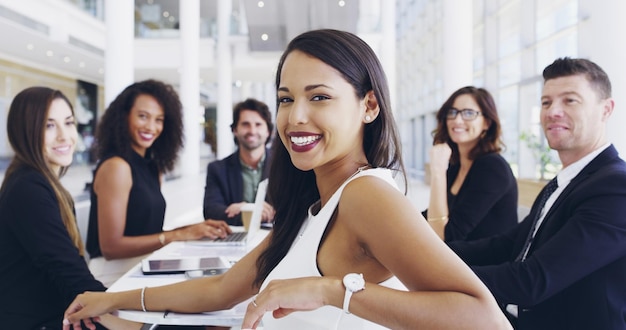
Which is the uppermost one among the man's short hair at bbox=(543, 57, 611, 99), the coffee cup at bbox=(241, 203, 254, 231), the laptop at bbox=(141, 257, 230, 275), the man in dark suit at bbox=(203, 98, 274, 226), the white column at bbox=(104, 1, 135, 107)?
the white column at bbox=(104, 1, 135, 107)

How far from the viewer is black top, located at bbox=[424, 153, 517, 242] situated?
8.27 feet

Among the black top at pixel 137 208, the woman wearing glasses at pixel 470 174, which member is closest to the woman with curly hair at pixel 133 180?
the black top at pixel 137 208

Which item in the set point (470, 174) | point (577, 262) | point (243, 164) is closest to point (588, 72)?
point (577, 262)

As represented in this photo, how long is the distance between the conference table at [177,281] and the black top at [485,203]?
39.5 inches

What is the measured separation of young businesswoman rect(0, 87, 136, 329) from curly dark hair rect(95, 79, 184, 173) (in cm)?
67

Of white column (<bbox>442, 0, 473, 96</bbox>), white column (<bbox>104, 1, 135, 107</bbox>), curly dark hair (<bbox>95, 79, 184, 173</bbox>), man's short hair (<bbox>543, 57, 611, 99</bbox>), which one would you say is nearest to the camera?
man's short hair (<bbox>543, 57, 611, 99</bbox>)

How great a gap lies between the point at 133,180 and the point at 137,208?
0.46 feet

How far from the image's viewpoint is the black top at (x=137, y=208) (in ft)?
8.38

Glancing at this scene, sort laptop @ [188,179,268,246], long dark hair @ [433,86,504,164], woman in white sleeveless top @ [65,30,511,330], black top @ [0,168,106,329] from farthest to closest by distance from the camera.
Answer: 1. long dark hair @ [433,86,504,164]
2. laptop @ [188,179,268,246]
3. black top @ [0,168,106,329]
4. woman in white sleeveless top @ [65,30,511,330]

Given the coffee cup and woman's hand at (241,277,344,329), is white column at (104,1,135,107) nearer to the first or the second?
the coffee cup

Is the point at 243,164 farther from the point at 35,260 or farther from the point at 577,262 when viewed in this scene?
the point at 577,262

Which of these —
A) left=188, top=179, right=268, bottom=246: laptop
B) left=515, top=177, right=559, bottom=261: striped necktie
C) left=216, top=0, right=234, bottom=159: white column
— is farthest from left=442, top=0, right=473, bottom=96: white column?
left=216, top=0, right=234, bottom=159: white column

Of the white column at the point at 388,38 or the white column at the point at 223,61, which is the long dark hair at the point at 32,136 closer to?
the white column at the point at 388,38

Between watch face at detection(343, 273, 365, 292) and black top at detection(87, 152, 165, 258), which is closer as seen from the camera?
watch face at detection(343, 273, 365, 292)
